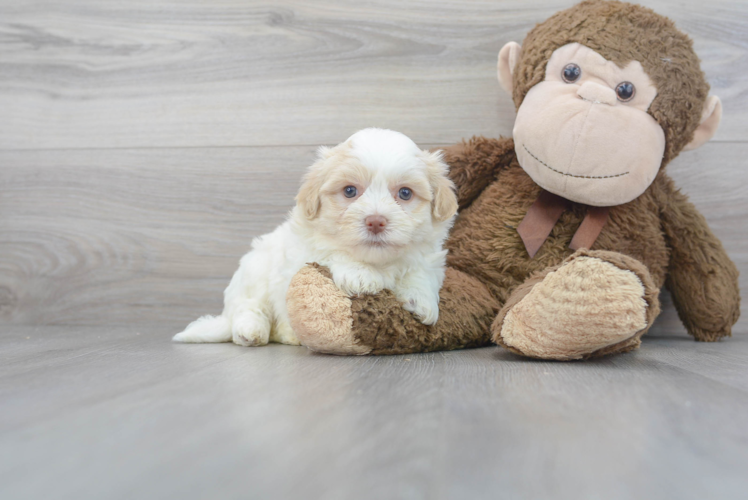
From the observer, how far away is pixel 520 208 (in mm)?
1167

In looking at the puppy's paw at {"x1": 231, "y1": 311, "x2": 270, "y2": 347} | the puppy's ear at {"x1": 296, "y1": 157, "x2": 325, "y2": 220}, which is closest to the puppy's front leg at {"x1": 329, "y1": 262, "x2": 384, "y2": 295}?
the puppy's ear at {"x1": 296, "y1": 157, "x2": 325, "y2": 220}

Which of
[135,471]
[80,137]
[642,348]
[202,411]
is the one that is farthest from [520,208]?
[80,137]

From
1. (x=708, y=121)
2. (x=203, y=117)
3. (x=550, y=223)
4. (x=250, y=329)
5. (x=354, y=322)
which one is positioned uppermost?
(x=708, y=121)

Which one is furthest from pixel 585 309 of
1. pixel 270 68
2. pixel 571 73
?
pixel 270 68

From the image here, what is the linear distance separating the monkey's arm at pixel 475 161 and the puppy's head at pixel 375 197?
215 millimetres

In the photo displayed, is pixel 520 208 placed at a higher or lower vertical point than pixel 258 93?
lower

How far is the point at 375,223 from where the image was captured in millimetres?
921

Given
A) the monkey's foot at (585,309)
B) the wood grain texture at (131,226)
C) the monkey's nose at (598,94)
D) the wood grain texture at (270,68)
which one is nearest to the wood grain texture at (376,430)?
the monkey's foot at (585,309)

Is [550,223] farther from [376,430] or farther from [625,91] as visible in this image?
[376,430]

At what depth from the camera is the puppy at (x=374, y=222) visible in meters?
0.94

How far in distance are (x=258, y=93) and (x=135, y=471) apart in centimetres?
116

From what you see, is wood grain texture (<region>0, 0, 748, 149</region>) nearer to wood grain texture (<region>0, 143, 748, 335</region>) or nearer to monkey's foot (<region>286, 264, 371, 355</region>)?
wood grain texture (<region>0, 143, 748, 335</region>)

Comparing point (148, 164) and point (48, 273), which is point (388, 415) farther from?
point (48, 273)

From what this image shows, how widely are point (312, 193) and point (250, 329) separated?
31 cm
